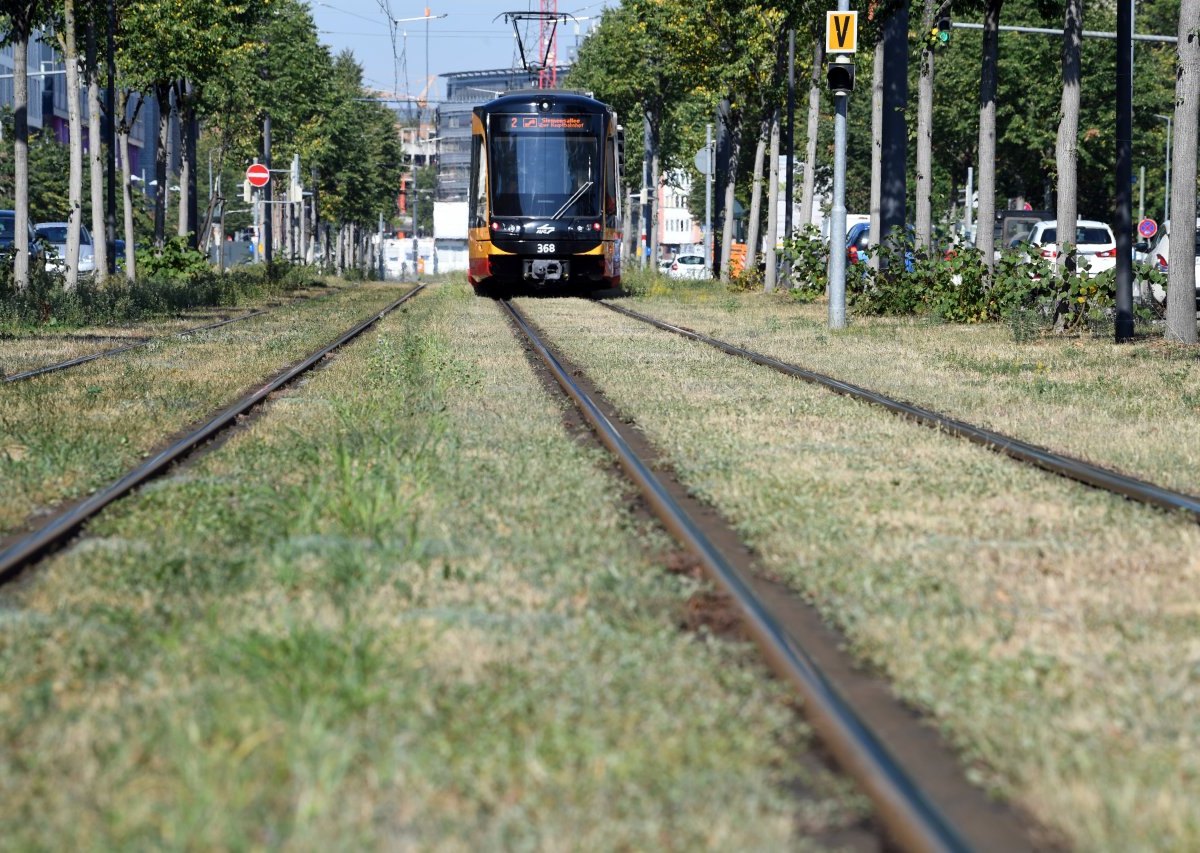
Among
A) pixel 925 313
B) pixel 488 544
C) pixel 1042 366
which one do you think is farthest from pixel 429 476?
pixel 925 313

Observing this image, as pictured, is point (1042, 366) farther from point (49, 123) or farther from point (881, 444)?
point (49, 123)

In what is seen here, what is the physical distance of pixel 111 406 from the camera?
1182cm

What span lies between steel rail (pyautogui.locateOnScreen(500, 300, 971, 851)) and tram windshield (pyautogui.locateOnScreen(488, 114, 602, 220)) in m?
24.1

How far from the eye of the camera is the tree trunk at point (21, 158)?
2608cm

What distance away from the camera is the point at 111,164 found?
114ft

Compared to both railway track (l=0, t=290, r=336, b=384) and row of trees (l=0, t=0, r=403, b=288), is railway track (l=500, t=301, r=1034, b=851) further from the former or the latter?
row of trees (l=0, t=0, r=403, b=288)

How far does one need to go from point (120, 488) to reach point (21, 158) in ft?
65.2

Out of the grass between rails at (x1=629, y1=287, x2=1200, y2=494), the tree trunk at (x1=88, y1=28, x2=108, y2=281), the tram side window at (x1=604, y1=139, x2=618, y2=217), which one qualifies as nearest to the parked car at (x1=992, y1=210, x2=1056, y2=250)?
the tram side window at (x1=604, y1=139, x2=618, y2=217)

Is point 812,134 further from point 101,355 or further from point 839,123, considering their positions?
point 101,355

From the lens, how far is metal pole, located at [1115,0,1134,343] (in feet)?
60.2

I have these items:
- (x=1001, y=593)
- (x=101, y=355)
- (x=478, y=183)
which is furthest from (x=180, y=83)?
(x=1001, y=593)

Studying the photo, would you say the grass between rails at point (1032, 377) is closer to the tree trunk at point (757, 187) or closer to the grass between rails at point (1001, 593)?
the grass between rails at point (1001, 593)

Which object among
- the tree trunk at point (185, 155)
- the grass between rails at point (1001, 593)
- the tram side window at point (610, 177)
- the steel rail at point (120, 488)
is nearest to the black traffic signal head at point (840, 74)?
the tram side window at point (610, 177)

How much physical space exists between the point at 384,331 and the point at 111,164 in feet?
47.2
